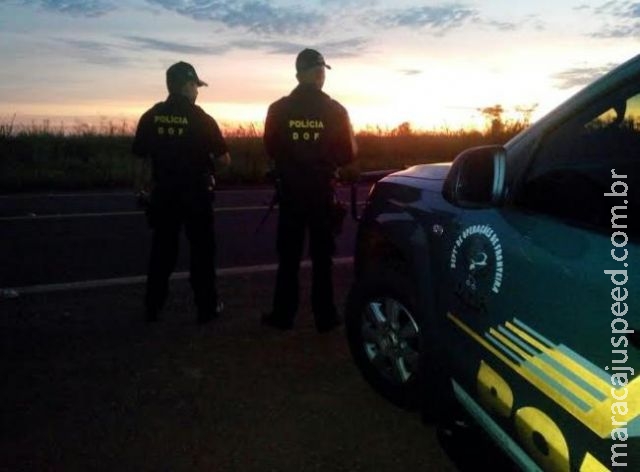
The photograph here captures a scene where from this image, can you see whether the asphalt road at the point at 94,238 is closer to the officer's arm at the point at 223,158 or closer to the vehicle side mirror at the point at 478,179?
the officer's arm at the point at 223,158

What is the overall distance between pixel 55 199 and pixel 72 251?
4384 millimetres

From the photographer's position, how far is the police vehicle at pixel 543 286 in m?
1.94

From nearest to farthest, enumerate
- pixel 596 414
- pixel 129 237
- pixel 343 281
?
pixel 596 414
pixel 343 281
pixel 129 237

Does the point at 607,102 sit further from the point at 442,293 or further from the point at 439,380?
the point at 439,380

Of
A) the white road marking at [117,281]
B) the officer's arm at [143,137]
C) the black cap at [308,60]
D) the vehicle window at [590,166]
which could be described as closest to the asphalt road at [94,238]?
the white road marking at [117,281]

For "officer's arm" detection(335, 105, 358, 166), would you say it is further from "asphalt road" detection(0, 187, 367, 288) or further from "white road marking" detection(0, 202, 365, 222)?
"white road marking" detection(0, 202, 365, 222)

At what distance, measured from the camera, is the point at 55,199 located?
11586mm

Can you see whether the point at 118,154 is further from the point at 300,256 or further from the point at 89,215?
the point at 300,256

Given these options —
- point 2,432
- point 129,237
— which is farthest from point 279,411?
point 129,237

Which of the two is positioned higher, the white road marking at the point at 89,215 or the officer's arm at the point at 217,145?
the officer's arm at the point at 217,145

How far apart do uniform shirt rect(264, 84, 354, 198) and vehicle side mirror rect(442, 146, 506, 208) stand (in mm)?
2117

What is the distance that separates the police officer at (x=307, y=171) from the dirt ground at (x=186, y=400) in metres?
0.30

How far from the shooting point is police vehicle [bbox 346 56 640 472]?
1.94 metres

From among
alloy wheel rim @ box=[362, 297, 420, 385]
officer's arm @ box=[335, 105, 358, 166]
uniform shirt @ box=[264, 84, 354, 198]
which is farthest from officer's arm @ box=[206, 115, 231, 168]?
alloy wheel rim @ box=[362, 297, 420, 385]
